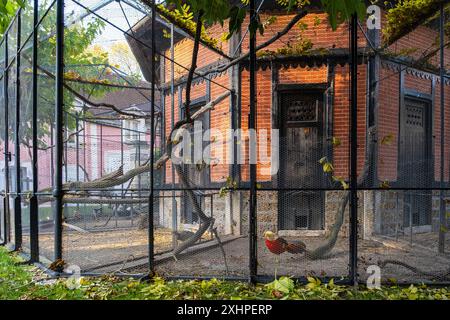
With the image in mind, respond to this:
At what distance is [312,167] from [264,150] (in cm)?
88

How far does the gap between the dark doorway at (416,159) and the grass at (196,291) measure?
4.98 ft

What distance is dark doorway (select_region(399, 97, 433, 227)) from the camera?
14.4 feet

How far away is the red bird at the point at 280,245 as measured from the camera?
14.2 feet

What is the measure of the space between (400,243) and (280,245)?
7.93 ft

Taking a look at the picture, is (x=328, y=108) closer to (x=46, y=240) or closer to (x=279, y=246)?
(x=279, y=246)

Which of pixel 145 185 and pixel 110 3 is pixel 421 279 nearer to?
pixel 145 185

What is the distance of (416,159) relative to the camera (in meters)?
Result: 5.80

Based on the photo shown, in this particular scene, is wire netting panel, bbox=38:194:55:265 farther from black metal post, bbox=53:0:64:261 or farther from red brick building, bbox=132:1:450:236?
red brick building, bbox=132:1:450:236

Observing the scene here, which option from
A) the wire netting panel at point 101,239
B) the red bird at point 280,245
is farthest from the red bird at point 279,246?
the wire netting panel at point 101,239

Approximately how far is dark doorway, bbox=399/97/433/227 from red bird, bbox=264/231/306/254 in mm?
1774

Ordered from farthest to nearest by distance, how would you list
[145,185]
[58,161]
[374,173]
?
[145,185], [374,173], [58,161]

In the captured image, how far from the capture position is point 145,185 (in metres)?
6.62

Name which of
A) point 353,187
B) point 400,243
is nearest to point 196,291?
point 353,187
